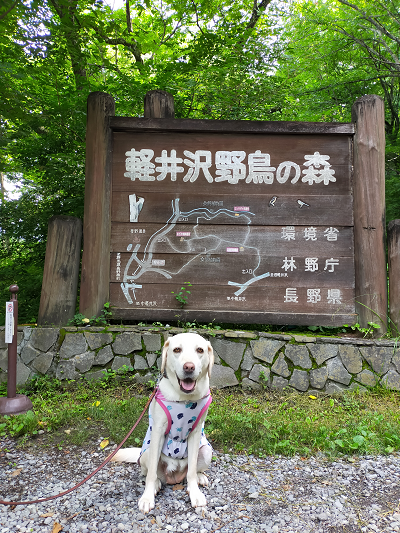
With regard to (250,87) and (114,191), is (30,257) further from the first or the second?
(250,87)

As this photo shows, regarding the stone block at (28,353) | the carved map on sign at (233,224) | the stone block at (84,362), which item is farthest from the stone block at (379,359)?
the stone block at (28,353)

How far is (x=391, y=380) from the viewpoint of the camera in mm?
4371

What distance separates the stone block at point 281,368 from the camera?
4434 millimetres

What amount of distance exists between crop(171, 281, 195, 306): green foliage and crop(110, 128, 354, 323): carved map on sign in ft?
0.20

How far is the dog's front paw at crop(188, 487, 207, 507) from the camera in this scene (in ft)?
7.63

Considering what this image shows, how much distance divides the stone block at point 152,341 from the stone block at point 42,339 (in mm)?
1108

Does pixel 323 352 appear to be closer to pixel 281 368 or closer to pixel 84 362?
pixel 281 368

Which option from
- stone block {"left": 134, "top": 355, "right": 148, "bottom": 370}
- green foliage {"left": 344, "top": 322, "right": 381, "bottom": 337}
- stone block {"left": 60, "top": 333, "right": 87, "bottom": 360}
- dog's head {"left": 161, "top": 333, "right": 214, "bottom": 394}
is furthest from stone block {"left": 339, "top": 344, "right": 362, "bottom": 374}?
stone block {"left": 60, "top": 333, "right": 87, "bottom": 360}

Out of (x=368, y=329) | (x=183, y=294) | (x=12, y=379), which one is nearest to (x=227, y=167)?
(x=183, y=294)

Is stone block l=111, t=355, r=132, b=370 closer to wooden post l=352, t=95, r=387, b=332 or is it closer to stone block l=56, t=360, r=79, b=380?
stone block l=56, t=360, r=79, b=380

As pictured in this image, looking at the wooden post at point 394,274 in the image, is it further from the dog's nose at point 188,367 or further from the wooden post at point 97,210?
the wooden post at point 97,210

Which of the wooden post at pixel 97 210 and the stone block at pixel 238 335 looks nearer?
the stone block at pixel 238 335

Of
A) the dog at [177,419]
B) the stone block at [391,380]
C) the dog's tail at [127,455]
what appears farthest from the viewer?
the stone block at [391,380]

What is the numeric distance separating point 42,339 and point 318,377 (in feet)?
11.1
